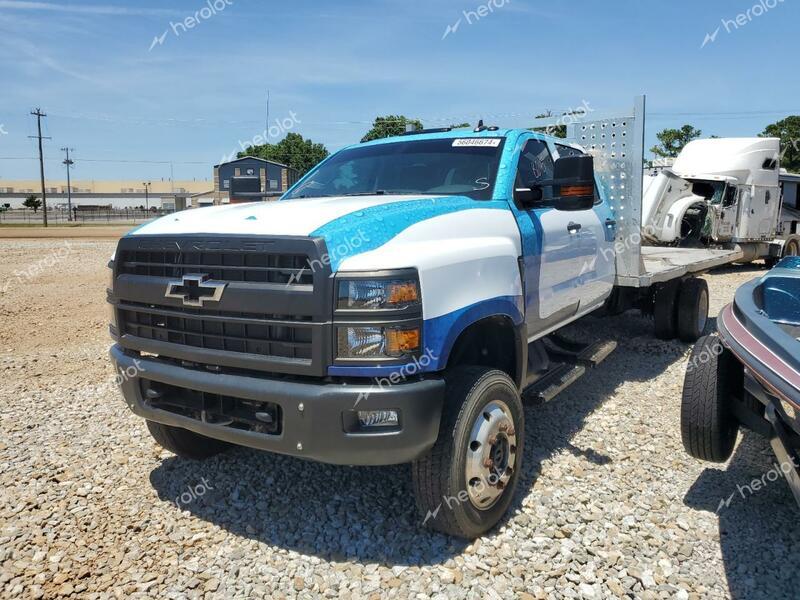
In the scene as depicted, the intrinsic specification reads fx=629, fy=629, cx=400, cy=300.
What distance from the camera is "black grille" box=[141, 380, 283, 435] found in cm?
290

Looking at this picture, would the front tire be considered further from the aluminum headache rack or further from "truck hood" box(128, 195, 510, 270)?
the aluminum headache rack

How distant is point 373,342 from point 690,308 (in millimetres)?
5799

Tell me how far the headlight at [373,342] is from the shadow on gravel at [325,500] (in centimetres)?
110

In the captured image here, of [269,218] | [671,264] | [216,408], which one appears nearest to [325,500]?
[216,408]

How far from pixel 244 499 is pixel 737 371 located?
304 centimetres

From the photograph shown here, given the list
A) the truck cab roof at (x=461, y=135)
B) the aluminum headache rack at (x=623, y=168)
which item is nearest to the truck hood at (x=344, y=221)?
→ the truck cab roof at (x=461, y=135)

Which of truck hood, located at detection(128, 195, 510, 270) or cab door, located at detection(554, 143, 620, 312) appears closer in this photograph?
truck hood, located at detection(128, 195, 510, 270)

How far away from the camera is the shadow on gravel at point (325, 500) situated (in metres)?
3.20

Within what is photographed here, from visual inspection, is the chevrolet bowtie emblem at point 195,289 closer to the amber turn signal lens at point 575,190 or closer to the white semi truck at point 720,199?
the amber turn signal lens at point 575,190

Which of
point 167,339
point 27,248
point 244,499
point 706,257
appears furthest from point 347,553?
point 27,248

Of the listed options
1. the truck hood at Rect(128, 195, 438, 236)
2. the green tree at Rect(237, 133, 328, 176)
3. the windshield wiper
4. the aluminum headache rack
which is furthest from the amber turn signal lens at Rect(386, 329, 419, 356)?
the green tree at Rect(237, 133, 328, 176)

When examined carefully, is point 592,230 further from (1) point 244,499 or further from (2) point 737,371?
(1) point 244,499

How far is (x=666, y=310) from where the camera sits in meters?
7.39

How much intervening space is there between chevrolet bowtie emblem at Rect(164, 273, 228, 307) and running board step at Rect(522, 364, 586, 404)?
210 cm
